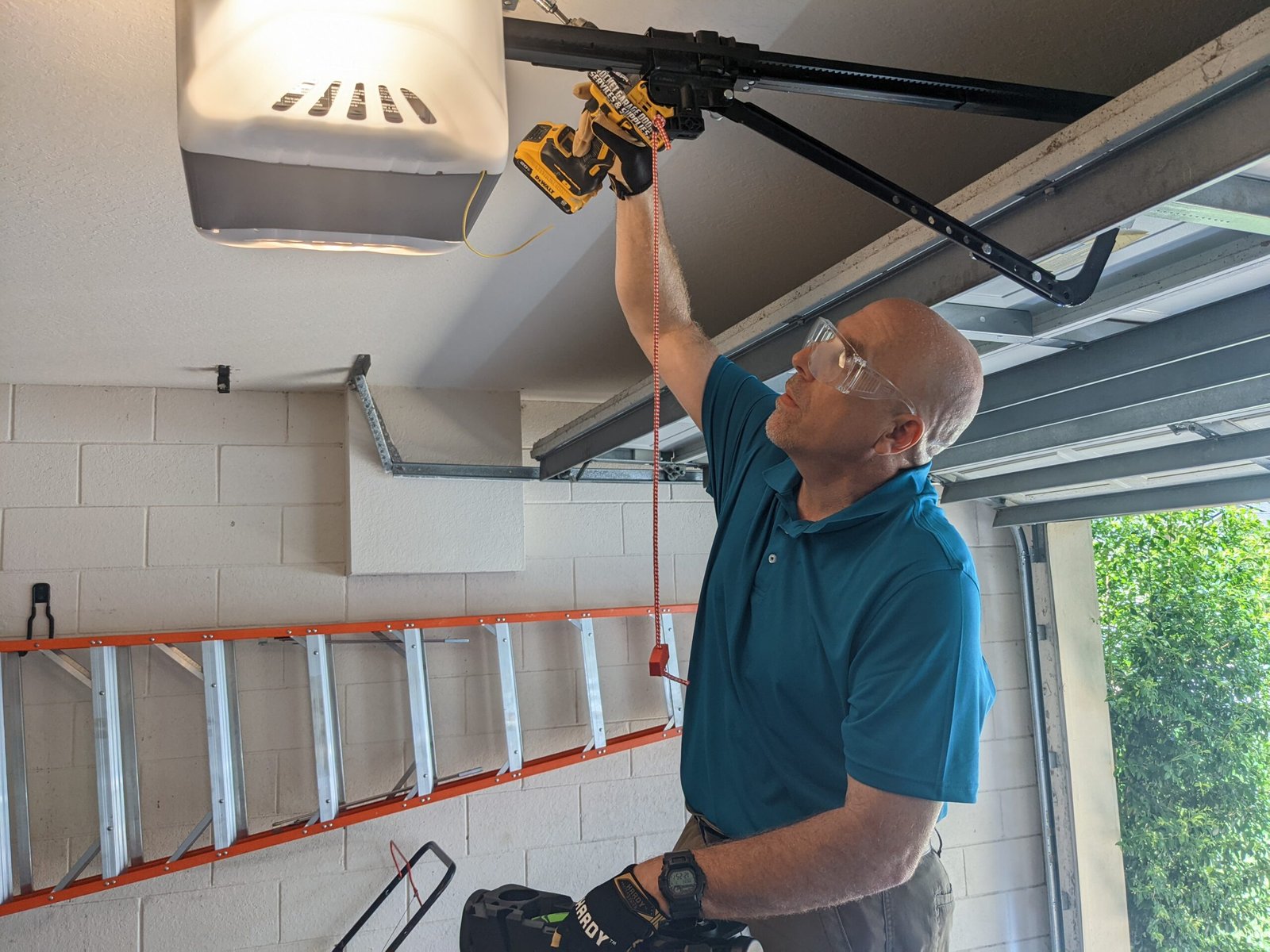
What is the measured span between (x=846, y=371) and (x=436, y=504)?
2352 mm

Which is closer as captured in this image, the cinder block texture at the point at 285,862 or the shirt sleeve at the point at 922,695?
the shirt sleeve at the point at 922,695

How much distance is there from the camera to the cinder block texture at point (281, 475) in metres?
3.46

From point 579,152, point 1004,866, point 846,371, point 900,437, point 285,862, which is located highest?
point 579,152

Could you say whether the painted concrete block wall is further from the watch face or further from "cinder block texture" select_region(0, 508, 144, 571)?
the watch face

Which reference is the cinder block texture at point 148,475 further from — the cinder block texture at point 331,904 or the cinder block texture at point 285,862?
the cinder block texture at point 331,904

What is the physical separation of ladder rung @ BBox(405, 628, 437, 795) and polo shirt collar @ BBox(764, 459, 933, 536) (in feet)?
6.50

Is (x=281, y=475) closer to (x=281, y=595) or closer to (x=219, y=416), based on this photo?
(x=219, y=416)

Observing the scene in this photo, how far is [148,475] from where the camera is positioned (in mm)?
3371

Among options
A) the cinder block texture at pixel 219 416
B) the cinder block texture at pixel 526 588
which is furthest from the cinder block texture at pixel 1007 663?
the cinder block texture at pixel 219 416

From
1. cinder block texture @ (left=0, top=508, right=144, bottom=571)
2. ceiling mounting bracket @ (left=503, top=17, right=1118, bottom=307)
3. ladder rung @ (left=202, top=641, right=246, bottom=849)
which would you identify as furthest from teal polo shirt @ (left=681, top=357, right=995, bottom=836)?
cinder block texture @ (left=0, top=508, right=144, bottom=571)

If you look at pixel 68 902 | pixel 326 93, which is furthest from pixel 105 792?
pixel 326 93


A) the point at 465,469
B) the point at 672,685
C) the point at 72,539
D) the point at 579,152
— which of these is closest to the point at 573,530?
the point at 465,469

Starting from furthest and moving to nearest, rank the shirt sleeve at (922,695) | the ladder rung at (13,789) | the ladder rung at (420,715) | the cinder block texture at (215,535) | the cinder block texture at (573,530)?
the cinder block texture at (573,530) → the cinder block texture at (215,535) → the ladder rung at (420,715) → the ladder rung at (13,789) → the shirt sleeve at (922,695)

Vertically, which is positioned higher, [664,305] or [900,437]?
[664,305]
